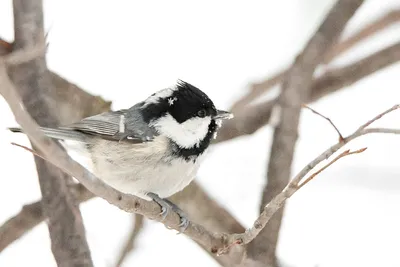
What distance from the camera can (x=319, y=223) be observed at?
365cm

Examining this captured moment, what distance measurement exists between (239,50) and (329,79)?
136cm

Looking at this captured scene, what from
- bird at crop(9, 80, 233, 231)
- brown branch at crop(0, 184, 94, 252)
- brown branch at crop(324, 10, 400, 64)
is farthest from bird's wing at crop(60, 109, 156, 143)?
brown branch at crop(324, 10, 400, 64)

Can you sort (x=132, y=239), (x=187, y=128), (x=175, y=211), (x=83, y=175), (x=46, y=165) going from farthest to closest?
→ (x=132, y=239), (x=46, y=165), (x=187, y=128), (x=175, y=211), (x=83, y=175)

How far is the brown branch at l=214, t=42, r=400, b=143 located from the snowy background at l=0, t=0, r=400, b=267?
32 cm

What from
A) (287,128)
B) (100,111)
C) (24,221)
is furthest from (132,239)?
(287,128)

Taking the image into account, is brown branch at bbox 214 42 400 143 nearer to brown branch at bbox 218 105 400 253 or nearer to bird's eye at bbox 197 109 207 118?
bird's eye at bbox 197 109 207 118

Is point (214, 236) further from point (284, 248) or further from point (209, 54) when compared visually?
point (209, 54)

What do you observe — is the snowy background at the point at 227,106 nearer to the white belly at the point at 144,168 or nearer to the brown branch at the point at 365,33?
the brown branch at the point at 365,33

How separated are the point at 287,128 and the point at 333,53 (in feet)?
2.70

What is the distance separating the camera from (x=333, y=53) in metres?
3.35

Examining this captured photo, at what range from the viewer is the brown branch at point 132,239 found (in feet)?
9.12

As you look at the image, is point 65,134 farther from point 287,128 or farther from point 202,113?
point 287,128

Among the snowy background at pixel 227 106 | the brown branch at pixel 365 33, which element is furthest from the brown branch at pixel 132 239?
the brown branch at pixel 365 33

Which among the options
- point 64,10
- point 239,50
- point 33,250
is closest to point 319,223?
point 239,50
